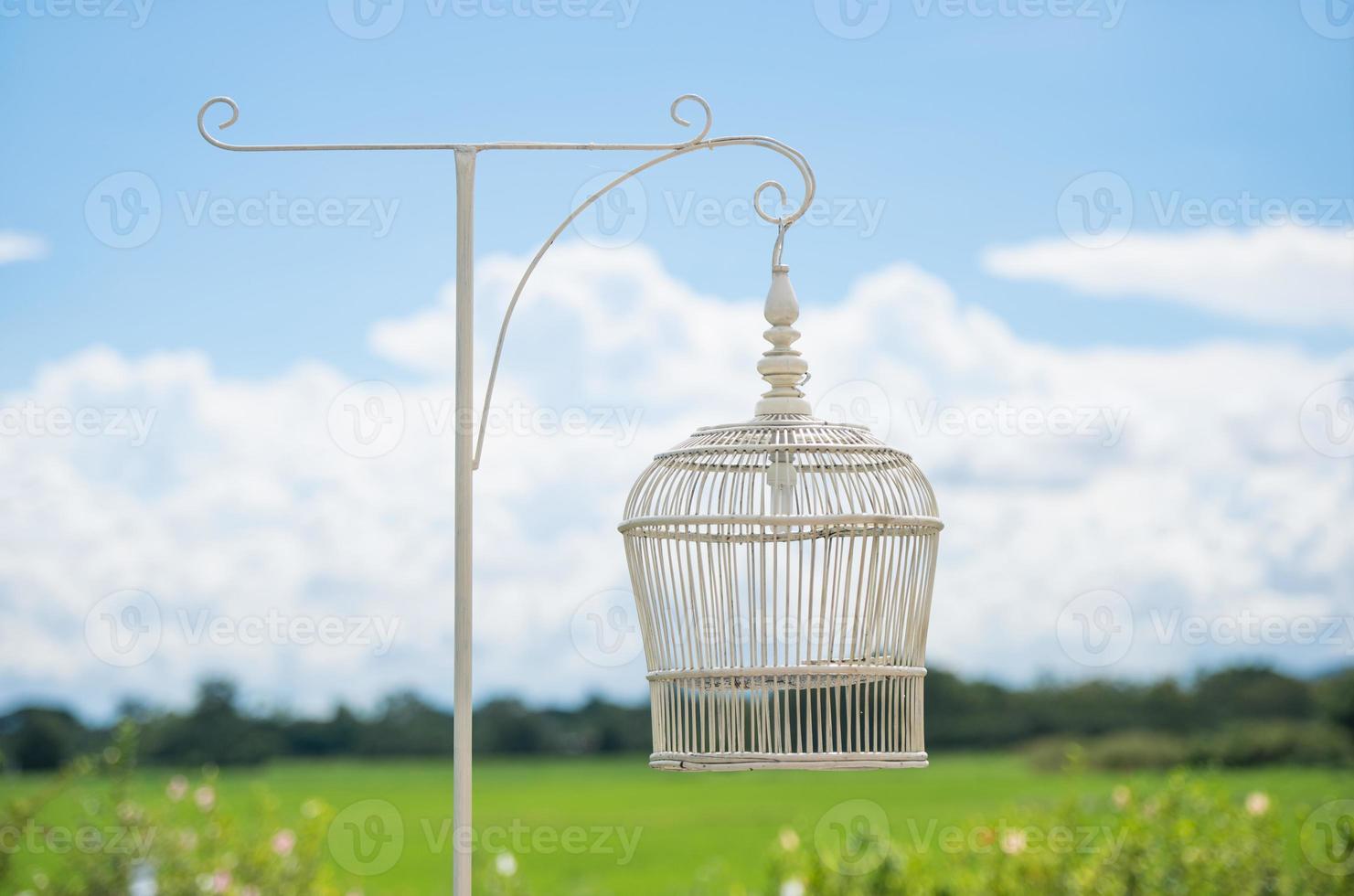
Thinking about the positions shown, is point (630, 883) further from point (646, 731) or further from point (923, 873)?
point (923, 873)

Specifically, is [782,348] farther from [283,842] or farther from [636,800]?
[636,800]

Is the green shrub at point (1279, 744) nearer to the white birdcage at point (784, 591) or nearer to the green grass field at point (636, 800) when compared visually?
the green grass field at point (636, 800)

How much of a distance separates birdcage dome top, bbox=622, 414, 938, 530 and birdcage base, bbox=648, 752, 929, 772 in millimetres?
489

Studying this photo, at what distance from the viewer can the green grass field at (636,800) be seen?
6.39 m

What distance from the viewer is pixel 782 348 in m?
2.90

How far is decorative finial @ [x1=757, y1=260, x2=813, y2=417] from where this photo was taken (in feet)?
9.41

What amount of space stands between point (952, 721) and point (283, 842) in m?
4.39

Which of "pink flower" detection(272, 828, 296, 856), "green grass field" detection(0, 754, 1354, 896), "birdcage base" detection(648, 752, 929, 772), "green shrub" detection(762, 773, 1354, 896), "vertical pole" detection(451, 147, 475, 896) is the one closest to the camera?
"birdcage base" detection(648, 752, 929, 772)

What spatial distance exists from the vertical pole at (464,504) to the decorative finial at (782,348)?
25.5 inches

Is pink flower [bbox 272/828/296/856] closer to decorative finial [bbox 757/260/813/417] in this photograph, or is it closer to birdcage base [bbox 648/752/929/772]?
birdcage base [bbox 648/752/929/772]

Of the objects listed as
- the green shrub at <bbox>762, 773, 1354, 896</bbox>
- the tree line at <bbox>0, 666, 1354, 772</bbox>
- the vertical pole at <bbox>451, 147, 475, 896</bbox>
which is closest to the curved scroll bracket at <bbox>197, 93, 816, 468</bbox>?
the vertical pole at <bbox>451, 147, 475, 896</bbox>

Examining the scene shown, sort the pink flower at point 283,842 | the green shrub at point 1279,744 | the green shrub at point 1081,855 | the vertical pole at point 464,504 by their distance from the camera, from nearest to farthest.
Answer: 1. the vertical pole at point 464,504
2. the green shrub at point 1081,855
3. the pink flower at point 283,842
4. the green shrub at point 1279,744

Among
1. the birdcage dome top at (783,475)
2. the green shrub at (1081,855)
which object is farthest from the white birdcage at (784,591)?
the green shrub at (1081,855)

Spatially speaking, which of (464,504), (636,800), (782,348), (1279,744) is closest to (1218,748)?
(1279,744)
